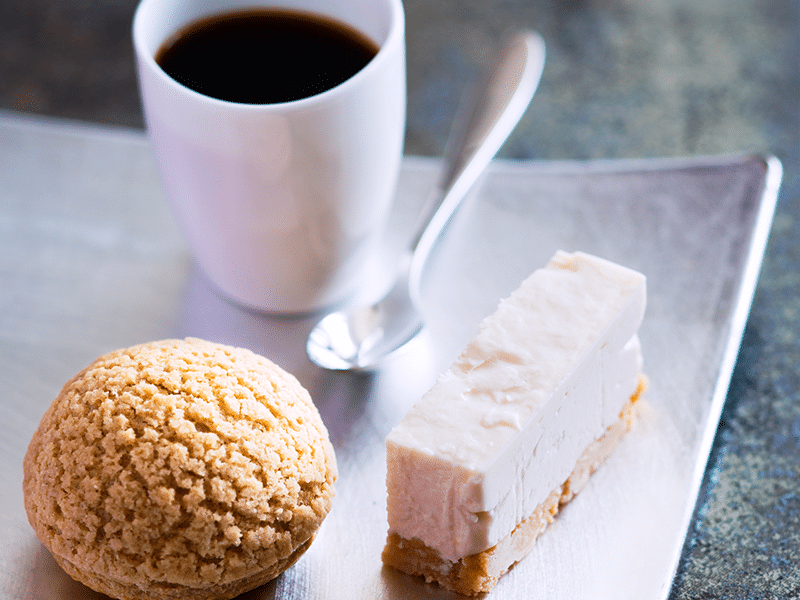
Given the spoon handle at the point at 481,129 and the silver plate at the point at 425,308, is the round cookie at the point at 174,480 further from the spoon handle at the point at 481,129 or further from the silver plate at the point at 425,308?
the spoon handle at the point at 481,129

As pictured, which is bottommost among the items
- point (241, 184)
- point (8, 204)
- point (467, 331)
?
point (8, 204)

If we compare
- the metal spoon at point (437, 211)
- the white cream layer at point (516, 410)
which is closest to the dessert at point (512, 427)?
the white cream layer at point (516, 410)

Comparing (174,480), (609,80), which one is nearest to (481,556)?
(174,480)

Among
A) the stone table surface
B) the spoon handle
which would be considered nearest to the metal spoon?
the spoon handle

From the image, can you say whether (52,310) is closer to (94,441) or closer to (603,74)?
(94,441)

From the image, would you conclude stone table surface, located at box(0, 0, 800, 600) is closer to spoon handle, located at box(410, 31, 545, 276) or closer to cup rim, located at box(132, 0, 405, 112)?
spoon handle, located at box(410, 31, 545, 276)

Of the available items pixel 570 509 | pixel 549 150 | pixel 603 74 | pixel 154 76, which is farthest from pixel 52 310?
pixel 603 74
